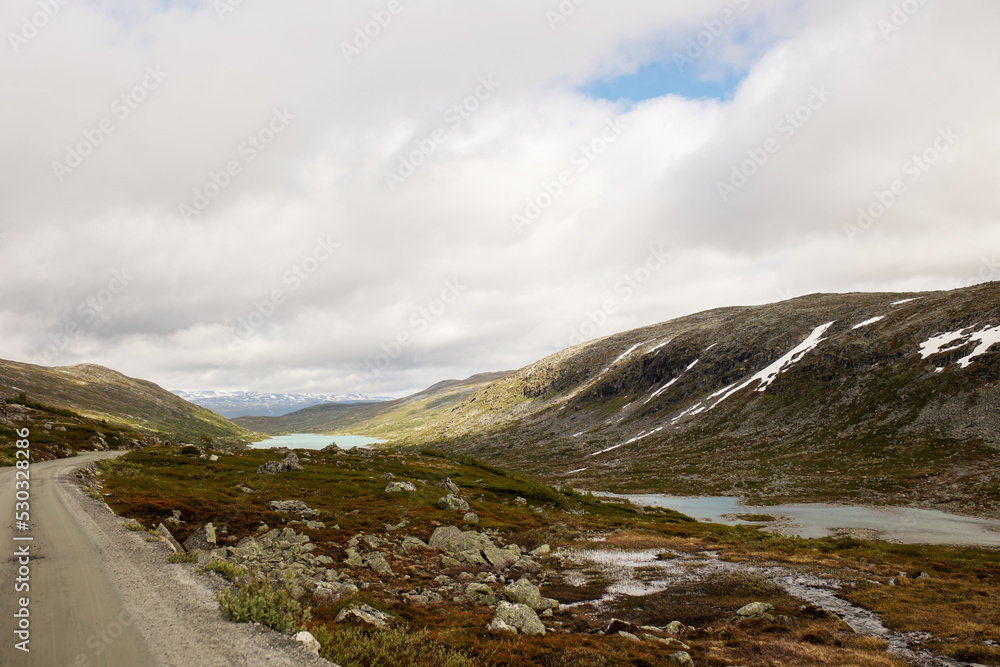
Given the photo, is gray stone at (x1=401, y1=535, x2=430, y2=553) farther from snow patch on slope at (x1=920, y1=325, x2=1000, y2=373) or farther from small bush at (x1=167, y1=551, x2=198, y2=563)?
snow patch on slope at (x1=920, y1=325, x2=1000, y2=373)

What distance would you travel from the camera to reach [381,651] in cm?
1205

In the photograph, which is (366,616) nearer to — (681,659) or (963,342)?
(681,659)

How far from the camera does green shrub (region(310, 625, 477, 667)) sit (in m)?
11.5

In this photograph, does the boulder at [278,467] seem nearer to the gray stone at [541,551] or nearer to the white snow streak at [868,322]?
the gray stone at [541,551]

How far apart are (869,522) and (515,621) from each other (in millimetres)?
71762

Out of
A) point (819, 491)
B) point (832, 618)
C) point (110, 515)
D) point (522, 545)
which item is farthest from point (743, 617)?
point (819, 491)

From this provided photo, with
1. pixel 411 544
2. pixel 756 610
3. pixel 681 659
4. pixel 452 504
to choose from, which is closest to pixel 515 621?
pixel 681 659

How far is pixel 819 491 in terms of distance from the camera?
88.4 m

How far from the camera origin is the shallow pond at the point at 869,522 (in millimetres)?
53344

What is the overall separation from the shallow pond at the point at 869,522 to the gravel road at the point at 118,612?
229 feet

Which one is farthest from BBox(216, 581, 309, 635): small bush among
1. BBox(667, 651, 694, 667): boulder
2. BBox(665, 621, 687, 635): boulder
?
BBox(665, 621, 687, 635): boulder

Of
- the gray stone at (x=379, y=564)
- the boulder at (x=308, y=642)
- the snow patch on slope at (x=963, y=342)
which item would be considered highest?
the snow patch on slope at (x=963, y=342)

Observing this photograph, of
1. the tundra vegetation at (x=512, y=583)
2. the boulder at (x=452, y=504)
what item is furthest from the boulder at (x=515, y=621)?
the boulder at (x=452, y=504)

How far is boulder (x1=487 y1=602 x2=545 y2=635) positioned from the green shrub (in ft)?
18.5
